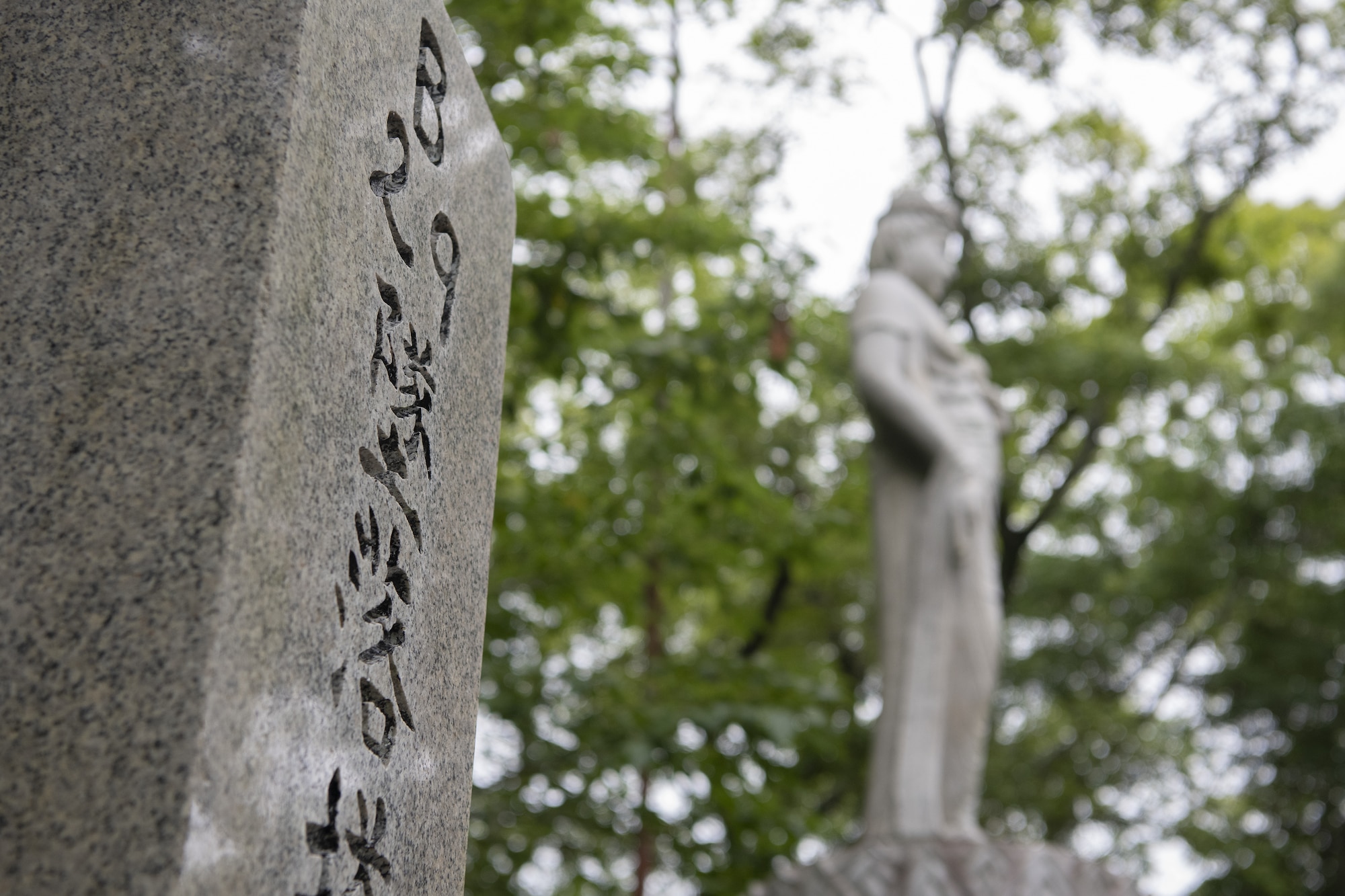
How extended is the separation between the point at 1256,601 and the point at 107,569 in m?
12.6

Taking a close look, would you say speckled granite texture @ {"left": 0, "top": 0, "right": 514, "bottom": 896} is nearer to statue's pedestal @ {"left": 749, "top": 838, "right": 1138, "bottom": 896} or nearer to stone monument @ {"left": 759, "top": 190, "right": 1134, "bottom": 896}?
statue's pedestal @ {"left": 749, "top": 838, "right": 1138, "bottom": 896}

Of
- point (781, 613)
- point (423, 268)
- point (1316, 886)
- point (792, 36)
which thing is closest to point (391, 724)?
point (423, 268)

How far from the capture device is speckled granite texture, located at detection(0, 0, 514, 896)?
129 centimetres

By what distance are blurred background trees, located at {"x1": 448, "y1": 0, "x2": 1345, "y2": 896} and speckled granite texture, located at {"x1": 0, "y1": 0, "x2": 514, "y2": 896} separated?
4383 millimetres

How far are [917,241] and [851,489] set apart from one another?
10.6 feet

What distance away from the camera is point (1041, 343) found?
Answer: 10.8 meters

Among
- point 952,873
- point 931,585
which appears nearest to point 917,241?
point 931,585

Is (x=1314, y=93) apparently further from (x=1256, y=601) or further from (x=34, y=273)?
(x=34, y=273)

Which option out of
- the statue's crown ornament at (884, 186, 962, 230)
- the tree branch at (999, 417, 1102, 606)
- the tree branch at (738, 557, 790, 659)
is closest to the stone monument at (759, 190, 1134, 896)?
the statue's crown ornament at (884, 186, 962, 230)

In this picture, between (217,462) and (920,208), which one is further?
(920,208)

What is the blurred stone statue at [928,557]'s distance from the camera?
5.52 meters

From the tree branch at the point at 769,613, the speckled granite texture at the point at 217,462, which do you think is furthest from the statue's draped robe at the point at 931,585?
the tree branch at the point at 769,613

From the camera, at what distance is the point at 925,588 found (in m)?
5.80

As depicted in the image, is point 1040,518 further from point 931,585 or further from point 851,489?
point 931,585
